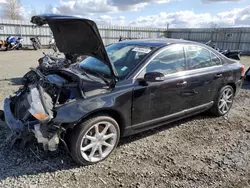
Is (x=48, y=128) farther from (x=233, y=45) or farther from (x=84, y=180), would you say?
(x=233, y=45)

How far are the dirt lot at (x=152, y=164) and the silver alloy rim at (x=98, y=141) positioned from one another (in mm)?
137

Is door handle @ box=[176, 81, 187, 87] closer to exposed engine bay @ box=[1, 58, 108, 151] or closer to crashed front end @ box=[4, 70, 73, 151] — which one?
exposed engine bay @ box=[1, 58, 108, 151]

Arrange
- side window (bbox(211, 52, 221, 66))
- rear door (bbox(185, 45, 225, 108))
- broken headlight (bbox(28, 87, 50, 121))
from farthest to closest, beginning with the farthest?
1. side window (bbox(211, 52, 221, 66))
2. rear door (bbox(185, 45, 225, 108))
3. broken headlight (bbox(28, 87, 50, 121))

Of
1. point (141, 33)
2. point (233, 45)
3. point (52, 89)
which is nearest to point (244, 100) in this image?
point (52, 89)

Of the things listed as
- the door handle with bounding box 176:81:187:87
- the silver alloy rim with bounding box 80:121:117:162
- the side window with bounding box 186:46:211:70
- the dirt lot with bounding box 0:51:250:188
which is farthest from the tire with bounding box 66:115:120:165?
the side window with bounding box 186:46:211:70

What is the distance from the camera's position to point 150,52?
3.54m

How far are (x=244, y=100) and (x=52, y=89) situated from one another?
17.2 feet

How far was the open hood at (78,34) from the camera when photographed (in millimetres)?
2838

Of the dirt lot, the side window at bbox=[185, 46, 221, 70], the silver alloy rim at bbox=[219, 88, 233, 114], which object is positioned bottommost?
the dirt lot

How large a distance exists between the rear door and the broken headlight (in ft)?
7.80

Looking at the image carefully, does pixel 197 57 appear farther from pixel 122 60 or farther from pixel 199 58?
pixel 122 60

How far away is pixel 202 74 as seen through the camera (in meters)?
4.05

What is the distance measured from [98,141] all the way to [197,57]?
7.88 ft

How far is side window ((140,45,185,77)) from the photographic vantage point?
11.4 feet
